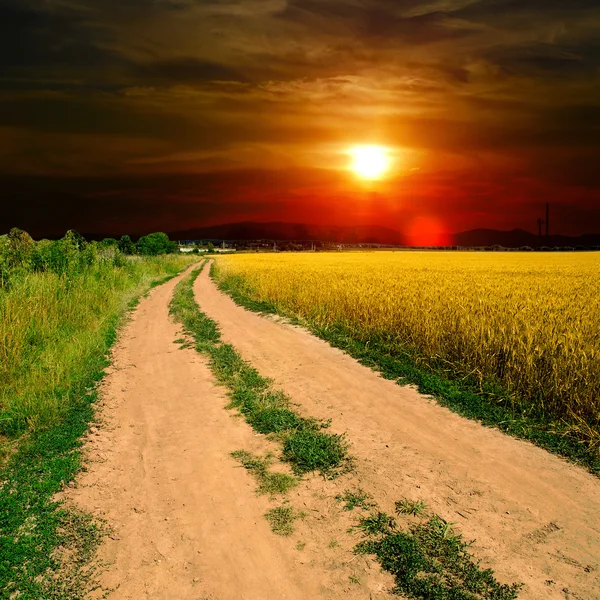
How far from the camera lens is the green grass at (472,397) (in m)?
6.09

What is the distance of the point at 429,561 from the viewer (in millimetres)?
3904

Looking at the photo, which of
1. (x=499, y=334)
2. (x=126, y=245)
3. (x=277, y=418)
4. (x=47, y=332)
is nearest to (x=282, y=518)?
(x=277, y=418)

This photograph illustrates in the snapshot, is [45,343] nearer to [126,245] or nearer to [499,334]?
[499,334]

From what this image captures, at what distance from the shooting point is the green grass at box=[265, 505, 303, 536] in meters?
4.32

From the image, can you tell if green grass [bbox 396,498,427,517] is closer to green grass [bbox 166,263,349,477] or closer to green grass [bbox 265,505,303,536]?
green grass [bbox 166,263,349,477]

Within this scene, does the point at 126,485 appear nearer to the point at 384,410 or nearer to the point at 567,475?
the point at 384,410

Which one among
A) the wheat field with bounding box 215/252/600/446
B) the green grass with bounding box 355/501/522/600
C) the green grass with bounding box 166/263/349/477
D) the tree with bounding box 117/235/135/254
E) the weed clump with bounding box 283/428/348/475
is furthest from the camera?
the tree with bounding box 117/235/135/254

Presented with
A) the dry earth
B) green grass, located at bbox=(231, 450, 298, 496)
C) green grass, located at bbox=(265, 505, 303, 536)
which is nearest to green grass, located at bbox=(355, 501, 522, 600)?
the dry earth

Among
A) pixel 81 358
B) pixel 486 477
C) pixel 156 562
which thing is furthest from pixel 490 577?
pixel 81 358

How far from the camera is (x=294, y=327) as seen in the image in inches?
584

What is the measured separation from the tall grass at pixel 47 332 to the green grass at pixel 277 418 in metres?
2.81

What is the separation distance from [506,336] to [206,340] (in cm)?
789

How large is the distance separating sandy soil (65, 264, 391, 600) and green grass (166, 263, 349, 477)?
0.94 ft

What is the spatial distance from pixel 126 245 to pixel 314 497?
10629cm
